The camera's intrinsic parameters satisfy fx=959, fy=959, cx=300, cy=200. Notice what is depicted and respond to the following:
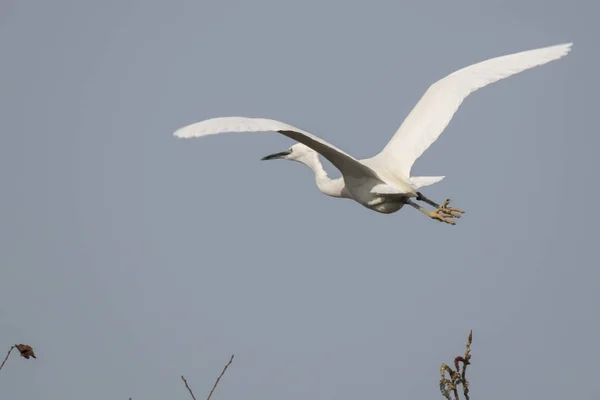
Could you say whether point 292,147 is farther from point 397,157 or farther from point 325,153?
point 325,153

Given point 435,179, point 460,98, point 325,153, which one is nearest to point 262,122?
point 325,153

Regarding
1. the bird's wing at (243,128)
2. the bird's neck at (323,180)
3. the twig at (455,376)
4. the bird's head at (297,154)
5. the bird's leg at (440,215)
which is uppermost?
the bird's head at (297,154)

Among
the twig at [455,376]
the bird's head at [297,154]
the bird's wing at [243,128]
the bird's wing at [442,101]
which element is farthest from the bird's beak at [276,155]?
the twig at [455,376]

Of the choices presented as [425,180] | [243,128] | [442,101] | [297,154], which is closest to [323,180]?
[297,154]

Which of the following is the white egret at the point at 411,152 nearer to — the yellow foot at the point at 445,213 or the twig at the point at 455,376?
the yellow foot at the point at 445,213

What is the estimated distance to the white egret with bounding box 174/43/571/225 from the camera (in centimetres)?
1045

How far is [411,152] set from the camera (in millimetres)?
11844

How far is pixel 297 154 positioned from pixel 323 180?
2.81 ft

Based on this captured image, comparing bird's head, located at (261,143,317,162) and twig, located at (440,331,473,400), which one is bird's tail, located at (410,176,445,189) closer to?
bird's head, located at (261,143,317,162)

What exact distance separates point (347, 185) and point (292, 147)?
227 cm

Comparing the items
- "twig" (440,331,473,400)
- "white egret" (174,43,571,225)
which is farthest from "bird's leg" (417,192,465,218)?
"twig" (440,331,473,400)

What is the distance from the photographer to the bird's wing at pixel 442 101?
11.6 m

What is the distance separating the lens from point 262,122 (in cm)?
802

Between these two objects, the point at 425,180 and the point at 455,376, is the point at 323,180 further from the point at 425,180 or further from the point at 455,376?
the point at 455,376
